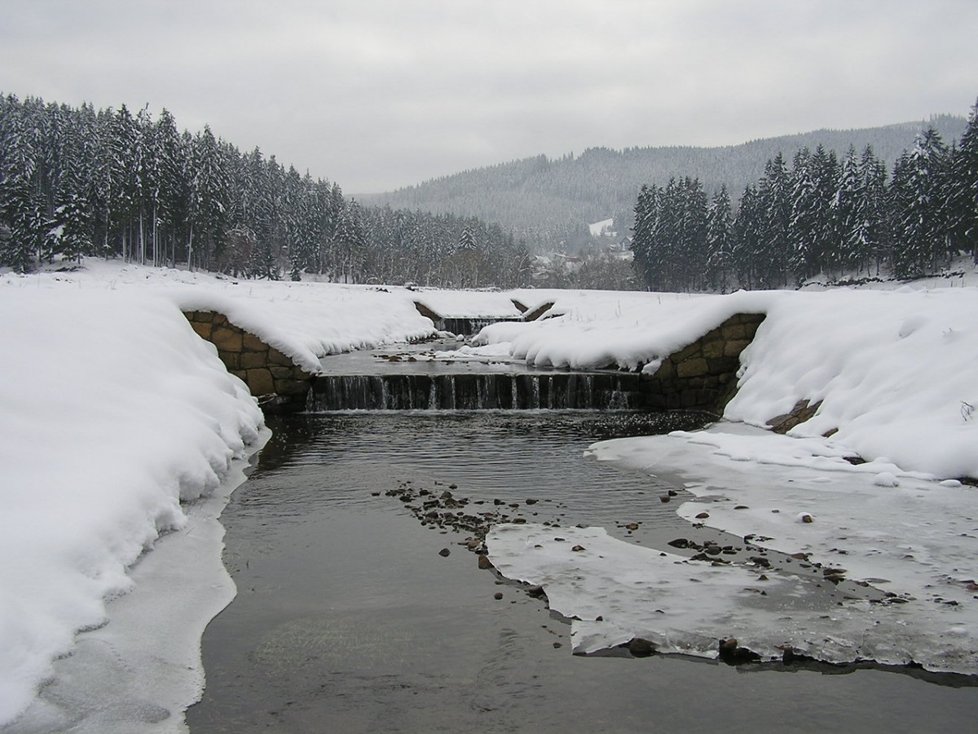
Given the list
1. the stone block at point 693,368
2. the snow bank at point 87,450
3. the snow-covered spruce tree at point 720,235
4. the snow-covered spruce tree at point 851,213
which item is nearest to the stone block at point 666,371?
the stone block at point 693,368

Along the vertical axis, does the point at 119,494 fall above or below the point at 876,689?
above

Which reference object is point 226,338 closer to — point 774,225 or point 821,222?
point 821,222

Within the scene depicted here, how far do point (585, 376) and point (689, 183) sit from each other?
70936 mm

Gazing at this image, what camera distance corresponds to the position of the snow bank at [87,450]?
4086 mm

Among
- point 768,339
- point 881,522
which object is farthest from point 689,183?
point 881,522

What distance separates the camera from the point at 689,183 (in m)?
79.9

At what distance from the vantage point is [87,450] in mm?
6266

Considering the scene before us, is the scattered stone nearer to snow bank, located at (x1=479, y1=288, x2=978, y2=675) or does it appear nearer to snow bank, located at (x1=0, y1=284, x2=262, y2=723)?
snow bank, located at (x1=479, y1=288, x2=978, y2=675)

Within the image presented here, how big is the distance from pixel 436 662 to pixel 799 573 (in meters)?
2.90

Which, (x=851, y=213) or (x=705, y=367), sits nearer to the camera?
(x=705, y=367)

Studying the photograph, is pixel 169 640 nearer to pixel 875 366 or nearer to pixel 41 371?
pixel 41 371

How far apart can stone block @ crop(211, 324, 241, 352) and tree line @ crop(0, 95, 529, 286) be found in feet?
159

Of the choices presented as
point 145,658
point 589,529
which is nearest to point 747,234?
point 589,529

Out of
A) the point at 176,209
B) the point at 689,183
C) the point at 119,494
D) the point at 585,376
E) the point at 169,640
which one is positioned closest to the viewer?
the point at 169,640
